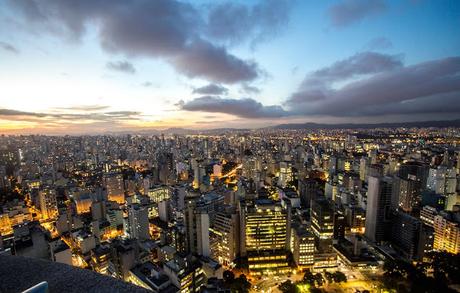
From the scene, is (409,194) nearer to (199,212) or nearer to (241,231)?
(241,231)

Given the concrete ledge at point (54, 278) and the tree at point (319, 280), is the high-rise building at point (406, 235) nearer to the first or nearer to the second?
the tree at point (319, 280)

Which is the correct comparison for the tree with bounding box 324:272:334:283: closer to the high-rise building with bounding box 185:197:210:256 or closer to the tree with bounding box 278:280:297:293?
the tree with bounding box 278:280:297:293

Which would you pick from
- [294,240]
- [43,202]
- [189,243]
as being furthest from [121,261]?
[43,202]

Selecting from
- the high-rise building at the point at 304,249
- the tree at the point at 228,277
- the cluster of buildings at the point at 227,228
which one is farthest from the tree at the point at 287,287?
the tree at the point at 228,277

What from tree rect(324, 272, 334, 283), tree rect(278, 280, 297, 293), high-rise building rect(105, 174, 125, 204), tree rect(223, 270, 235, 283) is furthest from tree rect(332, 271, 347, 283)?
high-rise building rect(105, 174, 125, 204)

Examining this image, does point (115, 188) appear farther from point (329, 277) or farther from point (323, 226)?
point (329, 277)

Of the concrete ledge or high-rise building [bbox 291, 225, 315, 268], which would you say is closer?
the concrete ledge

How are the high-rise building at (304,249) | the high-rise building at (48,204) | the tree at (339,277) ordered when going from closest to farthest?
1. the tree at (339,277)
2. the high-rise building at (304,249)
3. the high-rise building at (48,204)

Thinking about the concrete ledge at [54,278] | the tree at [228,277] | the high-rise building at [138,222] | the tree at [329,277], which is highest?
the concrete ledge at [54,278]
